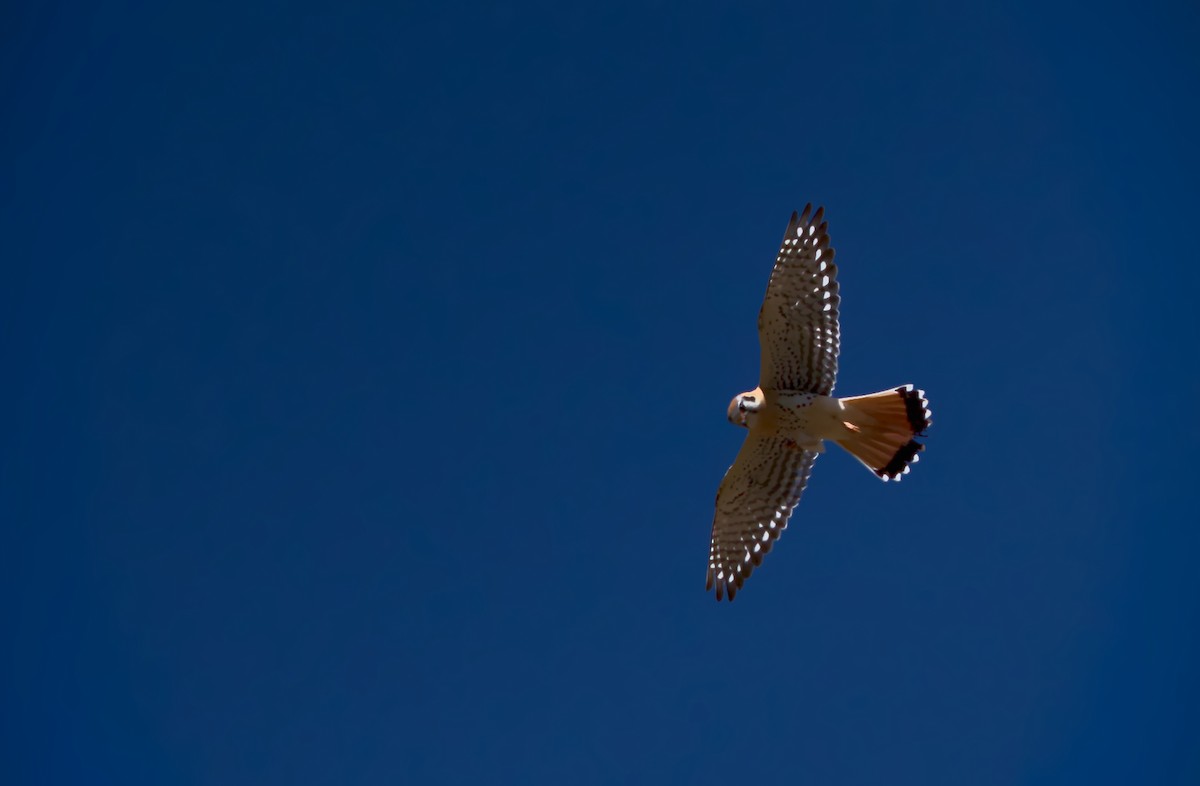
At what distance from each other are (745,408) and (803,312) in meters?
0.78

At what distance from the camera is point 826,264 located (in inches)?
290

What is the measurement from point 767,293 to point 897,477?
1.49 meters

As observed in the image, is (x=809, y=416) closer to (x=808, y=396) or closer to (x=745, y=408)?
(x=808, y=396)

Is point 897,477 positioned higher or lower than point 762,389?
lower

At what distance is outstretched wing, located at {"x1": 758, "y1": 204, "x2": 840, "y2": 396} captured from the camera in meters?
7.41

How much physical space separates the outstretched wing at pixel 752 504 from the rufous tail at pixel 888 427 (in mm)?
→ 549

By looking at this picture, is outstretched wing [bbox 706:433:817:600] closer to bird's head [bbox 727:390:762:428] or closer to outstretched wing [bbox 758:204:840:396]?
bird's head [bbox 727:390:762:428]

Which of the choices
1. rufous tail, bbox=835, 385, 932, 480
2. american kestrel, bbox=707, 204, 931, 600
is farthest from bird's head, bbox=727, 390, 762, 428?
rufous tail, bbox=835, 385, 932, 480

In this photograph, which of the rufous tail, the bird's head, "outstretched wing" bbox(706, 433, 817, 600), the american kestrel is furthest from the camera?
"outstretched wing" bbox(706, 433, 817, 600)

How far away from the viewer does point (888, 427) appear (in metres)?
7.50

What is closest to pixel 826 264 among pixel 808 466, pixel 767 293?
pixel 767 293

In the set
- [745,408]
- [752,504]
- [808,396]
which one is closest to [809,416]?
[808,396]

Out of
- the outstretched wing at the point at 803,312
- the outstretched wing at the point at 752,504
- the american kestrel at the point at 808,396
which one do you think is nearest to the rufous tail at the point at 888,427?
the american kestrel at the point at 808,396

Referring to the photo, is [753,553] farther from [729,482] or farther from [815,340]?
[815,340]
